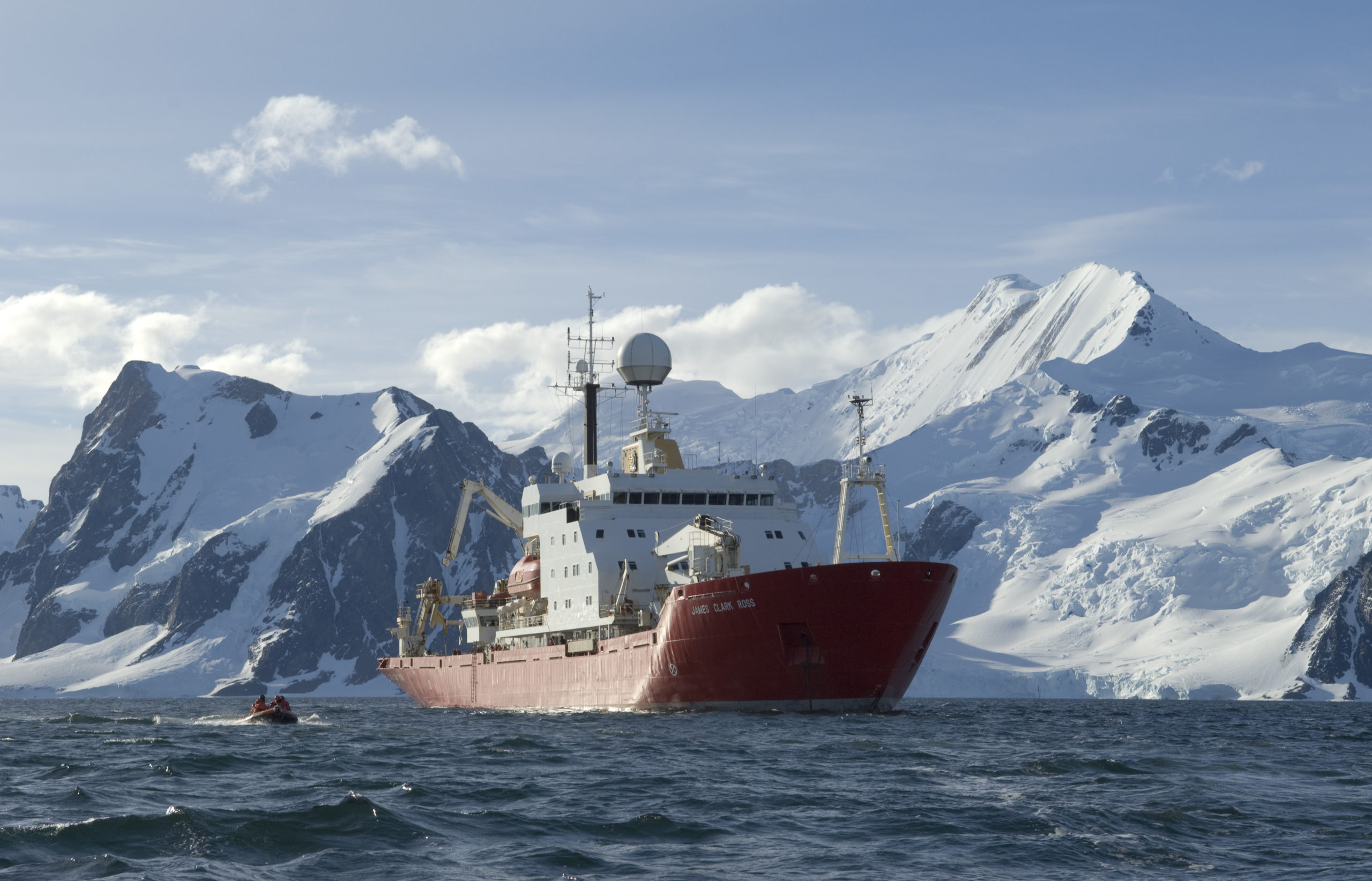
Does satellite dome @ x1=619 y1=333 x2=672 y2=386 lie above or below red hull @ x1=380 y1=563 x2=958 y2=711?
above

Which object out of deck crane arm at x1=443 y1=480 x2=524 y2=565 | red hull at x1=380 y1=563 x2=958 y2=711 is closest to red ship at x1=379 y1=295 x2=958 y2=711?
red hull at x1=380 y1=563 x2=958 y2=711

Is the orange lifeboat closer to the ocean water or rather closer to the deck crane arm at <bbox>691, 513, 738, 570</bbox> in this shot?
the deck crane arm at <bbox>691, 513, 738, 570</bbox>

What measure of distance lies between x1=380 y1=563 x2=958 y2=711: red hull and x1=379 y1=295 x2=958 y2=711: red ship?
0.06 metres

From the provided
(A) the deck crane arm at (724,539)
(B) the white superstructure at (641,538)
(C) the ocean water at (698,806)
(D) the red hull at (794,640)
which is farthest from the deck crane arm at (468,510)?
(C) the ocean water at (698,806)

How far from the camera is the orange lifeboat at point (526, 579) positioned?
75.0 m

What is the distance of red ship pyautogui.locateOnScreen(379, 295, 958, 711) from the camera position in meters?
52.3

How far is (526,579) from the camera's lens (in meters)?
75.9

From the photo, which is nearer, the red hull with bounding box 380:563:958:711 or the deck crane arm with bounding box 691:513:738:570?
the red hull with bounding box 380:563:958:711

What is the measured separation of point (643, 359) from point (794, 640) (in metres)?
30.2

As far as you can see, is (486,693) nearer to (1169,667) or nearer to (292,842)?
(292,842)

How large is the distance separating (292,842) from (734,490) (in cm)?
4268

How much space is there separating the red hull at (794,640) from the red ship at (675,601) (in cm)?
6

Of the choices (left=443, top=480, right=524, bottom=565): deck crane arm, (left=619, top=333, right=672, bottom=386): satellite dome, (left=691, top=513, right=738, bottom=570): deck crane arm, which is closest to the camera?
(left=691, top=513, right=738, bottom=570): deck crane arm

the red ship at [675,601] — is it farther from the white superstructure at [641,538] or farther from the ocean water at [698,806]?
the ocean water at [698,806]
